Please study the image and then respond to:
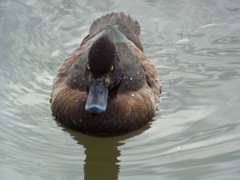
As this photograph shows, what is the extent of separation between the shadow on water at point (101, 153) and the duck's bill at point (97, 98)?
1.50ft

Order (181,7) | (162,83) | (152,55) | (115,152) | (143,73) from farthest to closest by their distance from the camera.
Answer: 1. (181,7)
2. (152,55)
3. (162,83)
4. (143,73)
5. (115,152)

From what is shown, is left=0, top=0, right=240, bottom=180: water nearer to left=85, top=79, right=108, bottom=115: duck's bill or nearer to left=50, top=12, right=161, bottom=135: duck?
left=50, top=12, right=161, bottom=135: duck

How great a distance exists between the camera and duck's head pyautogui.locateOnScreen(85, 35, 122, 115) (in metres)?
7.83

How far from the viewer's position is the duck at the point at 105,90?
26.1ft

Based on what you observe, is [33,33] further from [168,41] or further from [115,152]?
[115,152]

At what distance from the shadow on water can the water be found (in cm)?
1

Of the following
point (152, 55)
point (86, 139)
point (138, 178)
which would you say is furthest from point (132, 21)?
point (138, 178)

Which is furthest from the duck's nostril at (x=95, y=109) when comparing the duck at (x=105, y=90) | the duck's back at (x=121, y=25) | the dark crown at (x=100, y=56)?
the duck's back at (x=121, y=25)

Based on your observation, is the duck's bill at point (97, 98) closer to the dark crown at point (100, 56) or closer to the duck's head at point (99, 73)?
the duck's head at point (99, 73)

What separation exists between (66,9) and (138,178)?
5395 millimetres

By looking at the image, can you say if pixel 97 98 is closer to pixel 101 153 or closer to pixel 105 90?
pixel 105 90

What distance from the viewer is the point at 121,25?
10492mm

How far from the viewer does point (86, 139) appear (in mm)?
8234

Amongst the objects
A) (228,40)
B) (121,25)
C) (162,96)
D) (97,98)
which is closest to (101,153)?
(97,98)
